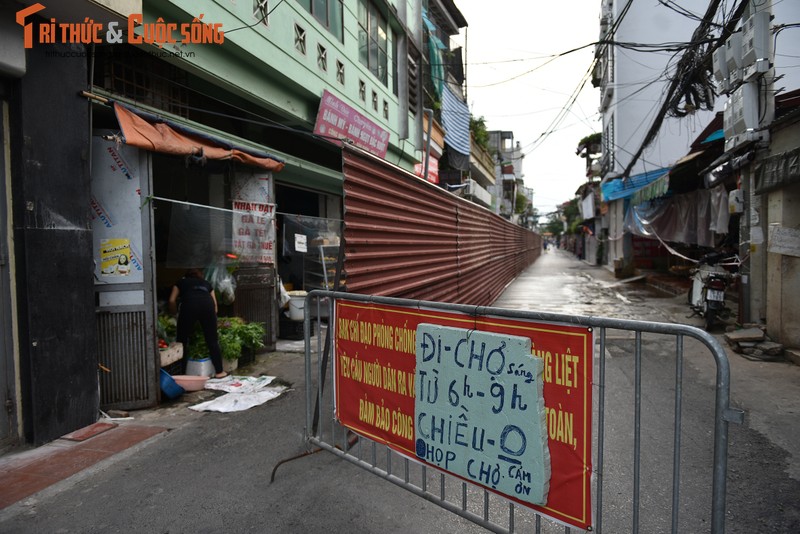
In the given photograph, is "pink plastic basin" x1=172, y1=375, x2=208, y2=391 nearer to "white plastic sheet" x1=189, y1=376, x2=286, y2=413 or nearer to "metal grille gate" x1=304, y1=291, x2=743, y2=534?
"white plastic sheet" x1=189, y1=376, x2=286, y2=413

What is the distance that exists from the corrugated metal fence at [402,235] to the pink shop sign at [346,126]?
110 inches

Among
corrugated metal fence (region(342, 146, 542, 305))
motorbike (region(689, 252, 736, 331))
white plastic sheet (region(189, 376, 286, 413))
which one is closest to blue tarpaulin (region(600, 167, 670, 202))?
motorbike (region(689, 252, 736, 331))

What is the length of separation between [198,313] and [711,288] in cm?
892

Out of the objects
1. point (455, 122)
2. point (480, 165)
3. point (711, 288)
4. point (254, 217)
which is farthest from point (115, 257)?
point (480, 165)

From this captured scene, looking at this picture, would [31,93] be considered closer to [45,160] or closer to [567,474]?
[45,160]

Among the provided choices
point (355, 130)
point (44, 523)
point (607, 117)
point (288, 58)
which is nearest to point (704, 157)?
point (355, 130)

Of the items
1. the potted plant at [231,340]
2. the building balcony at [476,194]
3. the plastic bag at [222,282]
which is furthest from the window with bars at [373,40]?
the building balcony at [476,194]

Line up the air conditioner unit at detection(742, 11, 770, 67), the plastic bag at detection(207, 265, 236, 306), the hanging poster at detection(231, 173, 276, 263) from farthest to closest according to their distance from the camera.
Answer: the air conditioner unit at detection(742, 11, 770, 67) < the hanging poster at detection(231, 173, 276, 263) < the plastic bag at detection(207, 265, 236, 306)

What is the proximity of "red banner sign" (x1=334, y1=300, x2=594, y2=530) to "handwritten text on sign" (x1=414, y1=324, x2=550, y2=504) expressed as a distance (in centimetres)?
5

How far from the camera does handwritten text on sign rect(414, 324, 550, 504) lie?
2133 millimetres

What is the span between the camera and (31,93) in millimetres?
3836

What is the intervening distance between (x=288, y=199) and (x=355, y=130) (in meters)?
2.57

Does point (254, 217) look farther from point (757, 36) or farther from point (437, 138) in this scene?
point (437, 138)

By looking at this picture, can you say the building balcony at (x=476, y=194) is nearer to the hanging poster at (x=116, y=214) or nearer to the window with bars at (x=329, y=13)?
the window with bars at (x=329, y=13)
